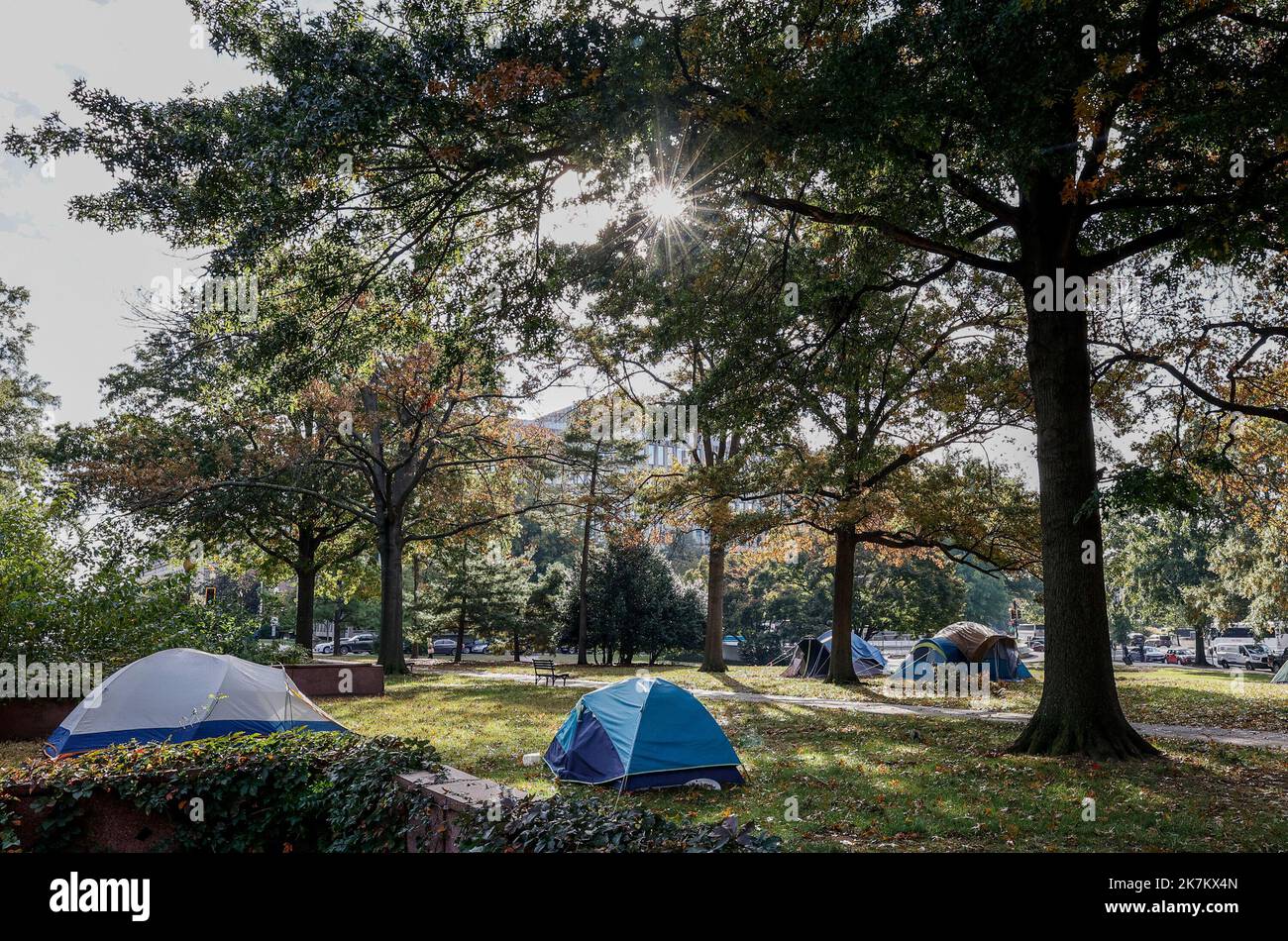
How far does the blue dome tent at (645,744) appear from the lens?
31.4ft

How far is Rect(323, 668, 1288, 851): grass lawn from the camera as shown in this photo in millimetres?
7305

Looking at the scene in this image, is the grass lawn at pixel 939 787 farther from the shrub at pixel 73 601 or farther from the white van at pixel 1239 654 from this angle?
the white van at pixel 1239 654

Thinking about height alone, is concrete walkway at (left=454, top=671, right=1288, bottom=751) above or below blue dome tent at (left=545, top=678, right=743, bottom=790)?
below

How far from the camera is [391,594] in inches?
1014

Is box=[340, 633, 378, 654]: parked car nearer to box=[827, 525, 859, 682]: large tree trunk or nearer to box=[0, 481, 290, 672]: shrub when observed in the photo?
box=[827, 525, 859, 682]: large tree trunk

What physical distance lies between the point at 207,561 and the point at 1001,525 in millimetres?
24833

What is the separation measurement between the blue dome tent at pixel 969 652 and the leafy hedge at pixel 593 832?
75.9ft

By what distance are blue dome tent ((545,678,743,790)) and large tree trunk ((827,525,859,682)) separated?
14.0m

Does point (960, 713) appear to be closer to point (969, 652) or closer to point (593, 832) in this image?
point (969, 652)

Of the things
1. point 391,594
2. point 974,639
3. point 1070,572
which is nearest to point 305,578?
point 391,594

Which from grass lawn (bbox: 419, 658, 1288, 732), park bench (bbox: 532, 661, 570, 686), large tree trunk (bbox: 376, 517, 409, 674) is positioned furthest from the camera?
large tree trunk (bbox: 376, 517, 409, 674)

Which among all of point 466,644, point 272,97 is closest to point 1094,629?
point 272,97

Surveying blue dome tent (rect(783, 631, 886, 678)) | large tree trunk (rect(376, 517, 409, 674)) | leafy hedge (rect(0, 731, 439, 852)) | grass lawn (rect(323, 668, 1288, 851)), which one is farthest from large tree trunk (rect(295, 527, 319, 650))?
leafy hedge (rect(0, 731, 439, 852))
